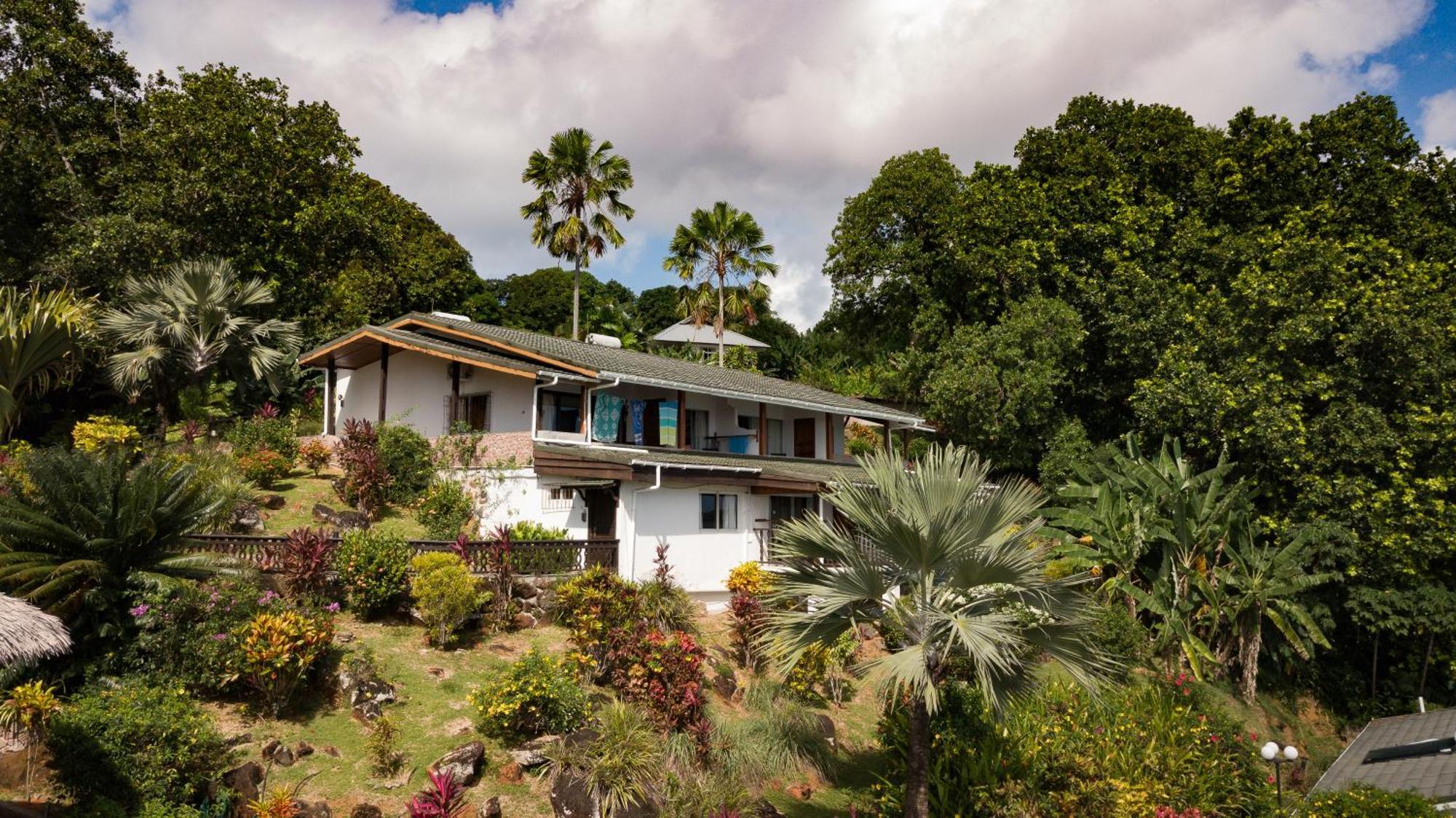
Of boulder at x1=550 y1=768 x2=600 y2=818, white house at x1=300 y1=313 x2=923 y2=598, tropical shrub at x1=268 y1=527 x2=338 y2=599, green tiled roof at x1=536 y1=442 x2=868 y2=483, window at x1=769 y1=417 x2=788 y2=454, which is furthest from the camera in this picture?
window at x1=769 y1=417 x2=788 y2=454

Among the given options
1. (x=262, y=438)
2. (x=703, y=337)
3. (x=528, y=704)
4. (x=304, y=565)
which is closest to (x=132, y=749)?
(x=304, y=565)

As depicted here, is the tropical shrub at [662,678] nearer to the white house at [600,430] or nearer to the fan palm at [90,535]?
the white house at [600,430]

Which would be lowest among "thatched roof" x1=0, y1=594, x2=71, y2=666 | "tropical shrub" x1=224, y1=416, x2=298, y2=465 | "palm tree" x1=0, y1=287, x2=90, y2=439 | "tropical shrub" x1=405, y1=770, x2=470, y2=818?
"tropical shrub" x1=405, y1=770, x2=470, y2=818

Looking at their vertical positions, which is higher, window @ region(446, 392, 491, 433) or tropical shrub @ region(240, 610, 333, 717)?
window @ region(446, 392, 491, 433)

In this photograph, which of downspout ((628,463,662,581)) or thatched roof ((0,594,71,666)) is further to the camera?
downspout ((628,463,662,581))

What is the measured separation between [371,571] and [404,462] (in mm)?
8567

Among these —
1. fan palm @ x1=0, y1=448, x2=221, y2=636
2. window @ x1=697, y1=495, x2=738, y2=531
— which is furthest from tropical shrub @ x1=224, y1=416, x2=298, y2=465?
window @ x1=697, y1=495, x2=738, y2=531

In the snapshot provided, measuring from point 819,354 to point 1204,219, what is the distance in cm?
2772

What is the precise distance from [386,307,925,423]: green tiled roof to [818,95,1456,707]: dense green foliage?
3955 millimetres

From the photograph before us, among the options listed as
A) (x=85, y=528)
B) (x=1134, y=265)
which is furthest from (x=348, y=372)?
(x=1134, y=265)

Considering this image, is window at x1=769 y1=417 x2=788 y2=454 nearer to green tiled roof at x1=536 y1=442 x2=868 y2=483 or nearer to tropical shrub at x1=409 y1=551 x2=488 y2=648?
green tiled roof at x1=536 y1=442 x2=868 y2=483

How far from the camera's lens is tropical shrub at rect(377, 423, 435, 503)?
73.1ft

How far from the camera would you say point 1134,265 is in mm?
27641

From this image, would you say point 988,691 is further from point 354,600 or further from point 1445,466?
point 1445,466
